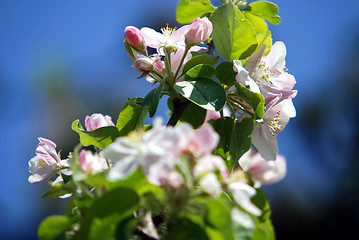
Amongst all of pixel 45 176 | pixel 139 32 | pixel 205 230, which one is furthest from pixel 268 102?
pixel 45 176

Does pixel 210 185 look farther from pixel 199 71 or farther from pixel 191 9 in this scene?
pixel 191 9

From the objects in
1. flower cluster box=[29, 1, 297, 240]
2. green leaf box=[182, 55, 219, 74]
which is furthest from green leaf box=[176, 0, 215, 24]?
green leaf box=[182, 55, 219, 74]

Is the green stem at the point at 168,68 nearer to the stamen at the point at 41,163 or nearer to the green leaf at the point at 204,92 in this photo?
the green leaf at the point at 204,92

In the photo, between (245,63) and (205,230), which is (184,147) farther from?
(245,63)

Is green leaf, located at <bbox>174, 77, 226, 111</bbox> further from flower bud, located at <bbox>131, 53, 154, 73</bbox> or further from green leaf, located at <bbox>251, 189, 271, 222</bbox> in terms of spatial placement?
green leaf, located at <bbox>251, 189, 271, 222</bbox>

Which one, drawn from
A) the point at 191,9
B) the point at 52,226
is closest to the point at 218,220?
the point at 52,226

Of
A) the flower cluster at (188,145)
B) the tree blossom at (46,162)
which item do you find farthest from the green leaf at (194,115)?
the tree blossom at (46,162)
